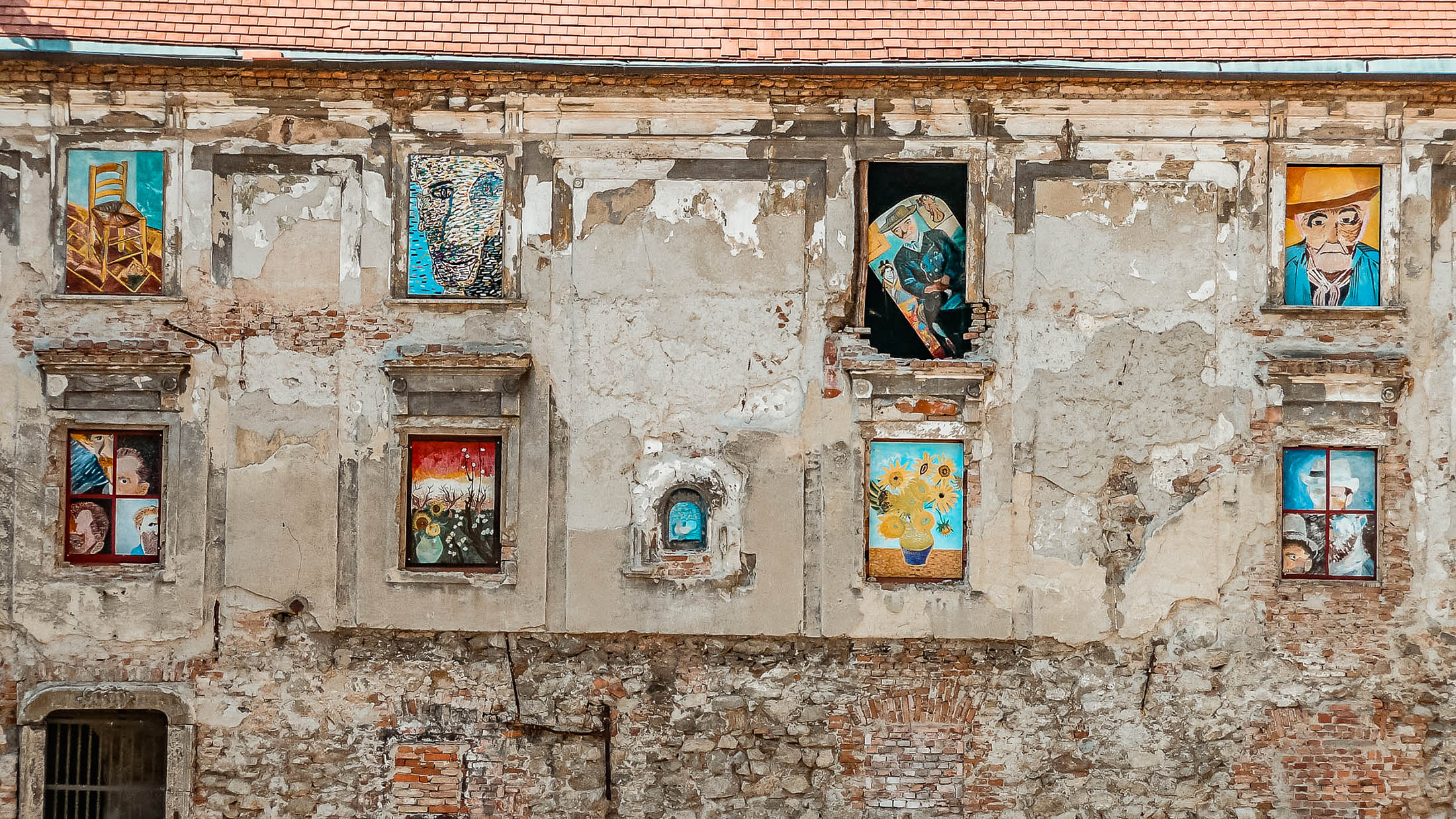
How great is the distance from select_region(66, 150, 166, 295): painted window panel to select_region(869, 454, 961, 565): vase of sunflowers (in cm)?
584

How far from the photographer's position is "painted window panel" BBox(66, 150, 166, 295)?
849 centimetres

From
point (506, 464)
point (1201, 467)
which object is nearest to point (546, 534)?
point (506, 464)

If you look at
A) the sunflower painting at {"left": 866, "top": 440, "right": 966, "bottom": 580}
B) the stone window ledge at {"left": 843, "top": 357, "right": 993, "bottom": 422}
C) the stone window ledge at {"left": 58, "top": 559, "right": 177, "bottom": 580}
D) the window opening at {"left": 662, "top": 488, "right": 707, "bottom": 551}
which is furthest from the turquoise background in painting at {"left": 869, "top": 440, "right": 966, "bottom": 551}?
the stone window ledge at {"left": 58, "top": 559, "right": 177, "bottom": 580}

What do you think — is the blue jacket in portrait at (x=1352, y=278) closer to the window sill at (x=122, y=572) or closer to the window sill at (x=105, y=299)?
the window sill at (x=105, y=299)

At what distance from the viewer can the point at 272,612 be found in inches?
332

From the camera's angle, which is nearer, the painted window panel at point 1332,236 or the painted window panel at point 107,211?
the painted window panel at point 1332,236

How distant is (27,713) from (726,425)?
573 centimetres

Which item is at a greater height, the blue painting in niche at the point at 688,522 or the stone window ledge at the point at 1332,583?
the blue painting in niche at the point at 688,522

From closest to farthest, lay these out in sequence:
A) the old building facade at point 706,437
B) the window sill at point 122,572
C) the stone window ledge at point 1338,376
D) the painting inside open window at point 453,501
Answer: the stone window ledge at point 1338,376, the old building facade at point 706,437, the window sill at point 122,572, the painting inside open window at point 453,501

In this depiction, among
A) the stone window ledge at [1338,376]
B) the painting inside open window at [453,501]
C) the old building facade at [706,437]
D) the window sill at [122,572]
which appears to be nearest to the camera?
the stone window ledge at [1338,376]

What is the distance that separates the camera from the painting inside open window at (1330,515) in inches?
328

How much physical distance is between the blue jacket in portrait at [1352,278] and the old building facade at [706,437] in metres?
0.04

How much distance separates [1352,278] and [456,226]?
686cm

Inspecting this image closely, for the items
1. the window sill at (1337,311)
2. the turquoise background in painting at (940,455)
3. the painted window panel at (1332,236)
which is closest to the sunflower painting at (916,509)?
the turquoise background in painting at (940,455)
